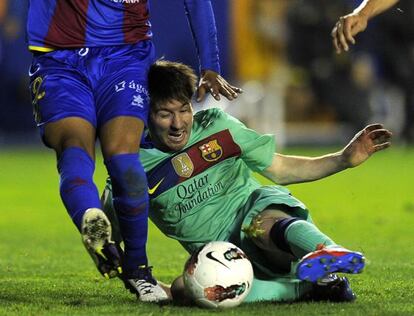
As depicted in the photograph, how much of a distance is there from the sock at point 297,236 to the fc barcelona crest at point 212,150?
0.58m

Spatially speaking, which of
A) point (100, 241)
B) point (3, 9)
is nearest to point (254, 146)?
point (100, 241)

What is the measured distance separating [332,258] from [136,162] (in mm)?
1098

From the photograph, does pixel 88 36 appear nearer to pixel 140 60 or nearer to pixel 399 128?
pixel 140 60

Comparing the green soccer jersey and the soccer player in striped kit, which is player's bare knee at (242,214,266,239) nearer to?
the green soccer jersey

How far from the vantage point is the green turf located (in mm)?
5668

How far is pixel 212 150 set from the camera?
20.4ft

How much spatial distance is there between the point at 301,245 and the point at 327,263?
355 millimetres

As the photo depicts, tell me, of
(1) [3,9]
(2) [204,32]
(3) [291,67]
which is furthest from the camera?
(1) [3,9]

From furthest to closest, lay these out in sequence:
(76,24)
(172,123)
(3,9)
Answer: (3,9), (76,24), (172,123)

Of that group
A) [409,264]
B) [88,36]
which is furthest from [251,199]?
[409,264]

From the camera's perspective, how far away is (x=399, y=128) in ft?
79.0

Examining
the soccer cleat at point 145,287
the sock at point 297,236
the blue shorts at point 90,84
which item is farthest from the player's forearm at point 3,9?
the sock at point 297,236

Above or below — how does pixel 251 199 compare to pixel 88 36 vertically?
below

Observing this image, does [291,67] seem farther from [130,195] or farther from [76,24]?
[130,195]
